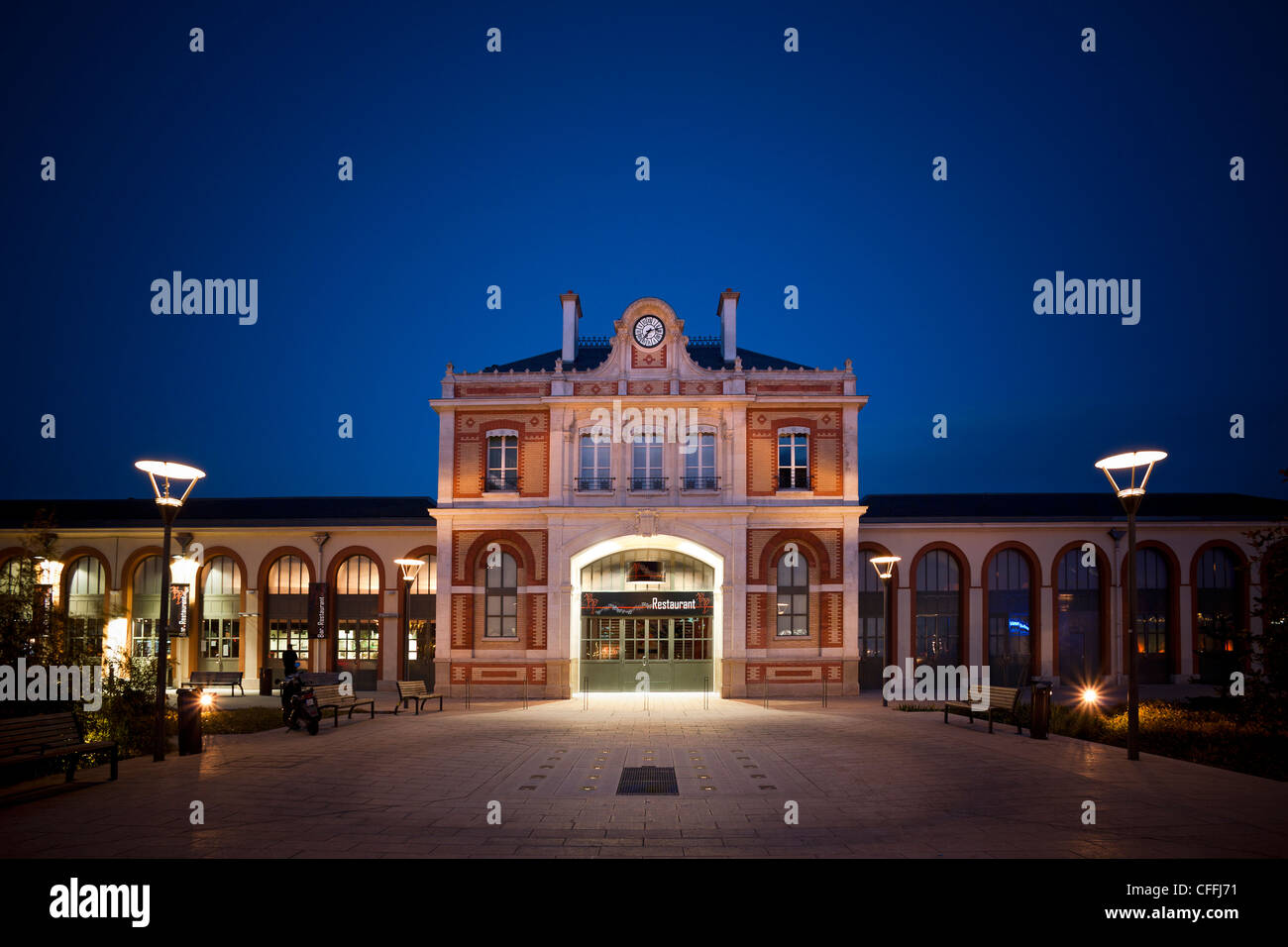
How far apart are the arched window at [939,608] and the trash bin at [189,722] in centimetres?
2296

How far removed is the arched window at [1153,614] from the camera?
2945 cm

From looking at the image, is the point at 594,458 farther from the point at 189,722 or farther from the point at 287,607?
the point at 189,722

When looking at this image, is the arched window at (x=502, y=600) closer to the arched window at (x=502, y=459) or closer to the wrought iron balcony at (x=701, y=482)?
the arched window at (x=502, y=459)

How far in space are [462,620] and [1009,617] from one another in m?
19.1

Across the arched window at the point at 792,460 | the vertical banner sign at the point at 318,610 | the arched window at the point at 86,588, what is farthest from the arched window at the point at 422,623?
the arched window at the point at 792,460

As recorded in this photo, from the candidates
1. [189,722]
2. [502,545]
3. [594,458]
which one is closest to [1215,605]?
[594,458]

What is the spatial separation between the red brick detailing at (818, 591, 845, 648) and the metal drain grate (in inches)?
541

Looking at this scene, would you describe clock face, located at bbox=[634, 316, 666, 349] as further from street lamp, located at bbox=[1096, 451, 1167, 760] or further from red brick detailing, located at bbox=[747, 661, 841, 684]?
street lamp, located at bbox=[1096, 451, 1167, 760]

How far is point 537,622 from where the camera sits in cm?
2603

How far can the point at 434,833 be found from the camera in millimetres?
8688

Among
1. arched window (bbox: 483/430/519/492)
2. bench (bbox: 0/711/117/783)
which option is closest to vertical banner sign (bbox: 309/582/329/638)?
arched window (bbox: 483/430/519/492)
